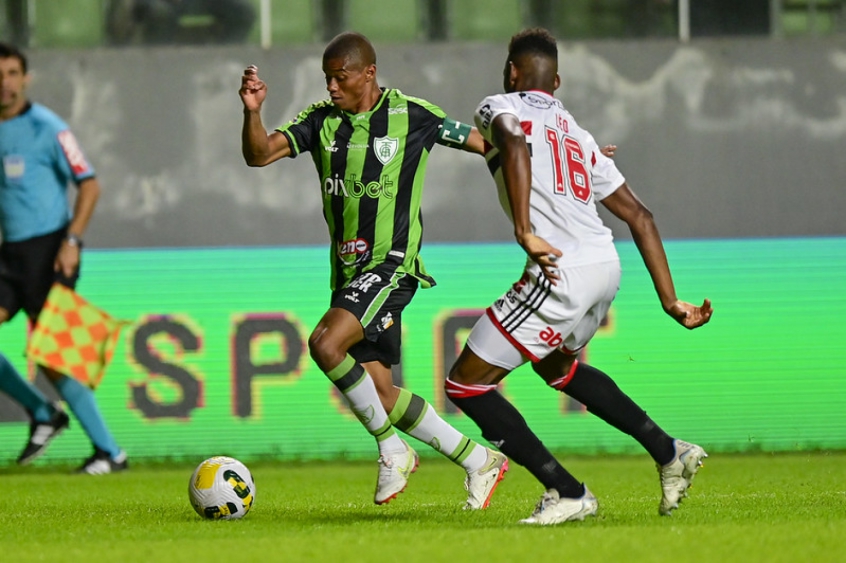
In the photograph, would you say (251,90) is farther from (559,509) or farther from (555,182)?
(559,509)

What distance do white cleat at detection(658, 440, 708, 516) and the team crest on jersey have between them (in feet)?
6.09

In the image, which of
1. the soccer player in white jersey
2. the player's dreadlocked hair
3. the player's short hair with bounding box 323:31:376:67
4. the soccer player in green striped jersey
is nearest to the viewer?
the soccer player in white jersey

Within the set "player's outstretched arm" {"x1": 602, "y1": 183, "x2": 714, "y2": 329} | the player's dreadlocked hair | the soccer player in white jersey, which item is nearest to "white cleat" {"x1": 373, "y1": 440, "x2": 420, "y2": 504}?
the soccer player in white jersey

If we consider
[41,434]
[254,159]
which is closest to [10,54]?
[41,434]

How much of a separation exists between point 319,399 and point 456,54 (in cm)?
405

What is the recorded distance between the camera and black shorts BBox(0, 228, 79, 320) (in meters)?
8.93

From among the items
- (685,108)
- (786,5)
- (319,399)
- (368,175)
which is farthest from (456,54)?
(368,175)

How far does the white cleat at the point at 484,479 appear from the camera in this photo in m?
6.07

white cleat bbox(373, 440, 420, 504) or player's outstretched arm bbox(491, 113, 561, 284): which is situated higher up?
player's outstretched arm bbox(491, 113, 561, 284)

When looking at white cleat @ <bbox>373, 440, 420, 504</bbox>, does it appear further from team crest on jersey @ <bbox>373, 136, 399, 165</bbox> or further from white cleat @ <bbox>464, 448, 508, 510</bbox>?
team crest on jersey @ <bbox>373, 136, 399, 165</bbox>

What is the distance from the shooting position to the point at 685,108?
12.6 metres

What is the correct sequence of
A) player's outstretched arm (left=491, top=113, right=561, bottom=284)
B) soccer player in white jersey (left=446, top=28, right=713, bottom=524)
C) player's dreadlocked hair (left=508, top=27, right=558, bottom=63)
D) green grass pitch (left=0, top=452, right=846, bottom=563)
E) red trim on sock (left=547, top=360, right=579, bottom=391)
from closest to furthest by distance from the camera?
green grass pitch (left=0, top=452, right=846, bottom=563) → player's outstretched arm (left=491, top=113, right=561, bottom=284) → soccer player in white jersey (left=446, top=28, right=713, bottom=524) → player's dreadlocked hair (left=508, top=27, right=558, bottom=63) → red trim on sock (left=547, top=360, right=579, bottom=391)

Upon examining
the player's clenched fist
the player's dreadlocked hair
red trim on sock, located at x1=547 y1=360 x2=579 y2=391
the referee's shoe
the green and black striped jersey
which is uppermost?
the player's dreadlocked hair

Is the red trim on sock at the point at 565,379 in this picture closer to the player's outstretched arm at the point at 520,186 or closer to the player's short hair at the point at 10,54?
the player's outstretched arm at the point at 520,186
